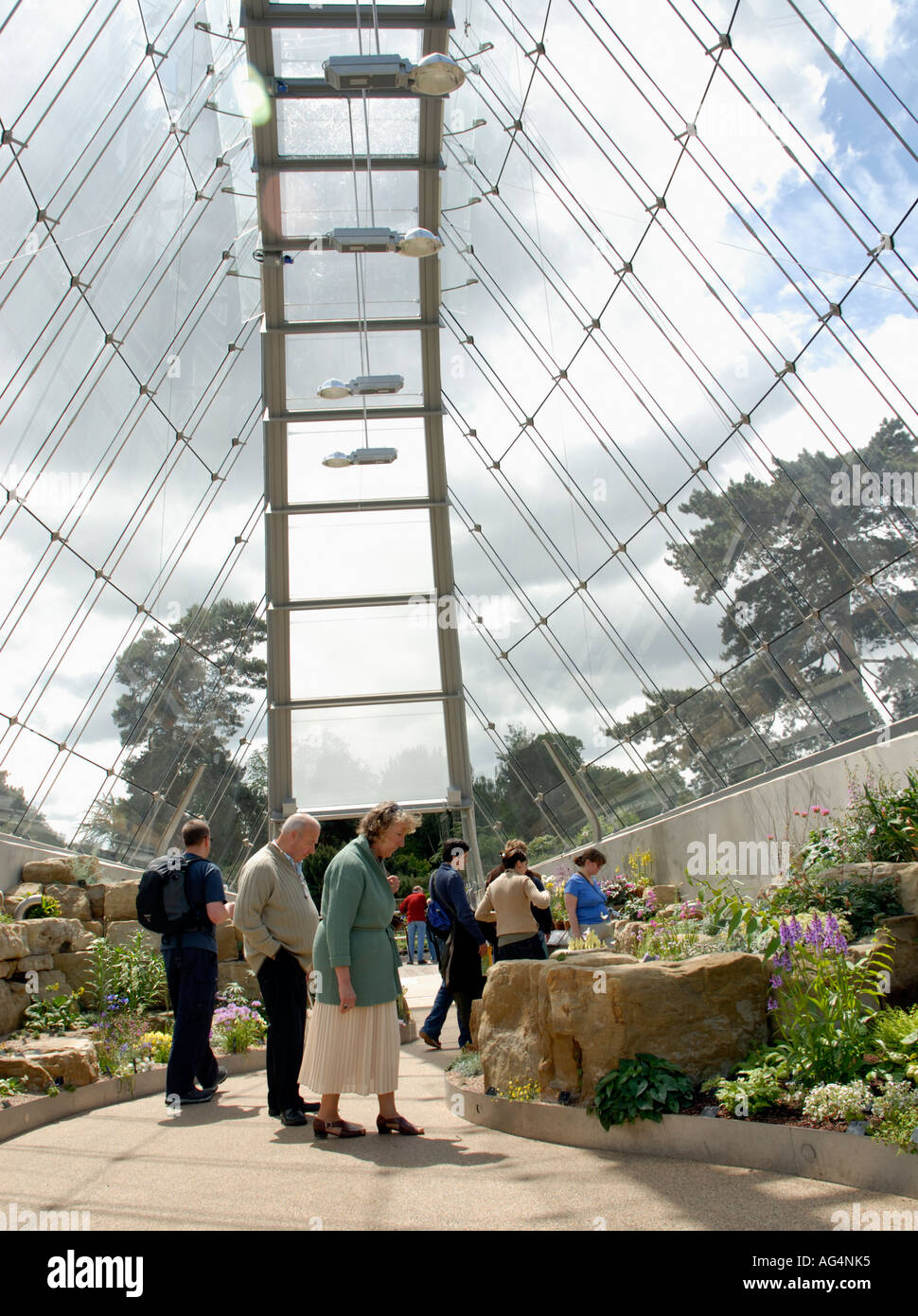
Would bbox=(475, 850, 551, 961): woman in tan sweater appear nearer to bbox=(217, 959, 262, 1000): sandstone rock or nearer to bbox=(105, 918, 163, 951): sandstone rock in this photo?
bbox=(217, 959, 262, 1000): sandstone rock

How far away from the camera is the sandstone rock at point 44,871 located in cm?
969

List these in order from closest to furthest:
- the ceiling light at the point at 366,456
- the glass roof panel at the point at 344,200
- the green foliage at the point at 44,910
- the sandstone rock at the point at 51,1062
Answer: the sandstone rock at the point at 51,1062, the green foliage at the point at 44,910, the ceiling light at the point at 366,456, the glass roof panel at the point at 344,200

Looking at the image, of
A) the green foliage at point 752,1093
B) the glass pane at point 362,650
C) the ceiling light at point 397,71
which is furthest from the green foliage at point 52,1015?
the glass pane at point 362,650

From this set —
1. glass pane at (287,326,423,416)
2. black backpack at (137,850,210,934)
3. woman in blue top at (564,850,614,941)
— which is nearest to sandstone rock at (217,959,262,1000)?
woman in blue top at (564,850,614,941)

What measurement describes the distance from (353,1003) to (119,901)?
5739 mm

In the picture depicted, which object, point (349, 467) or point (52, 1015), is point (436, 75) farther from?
point (349, 467)

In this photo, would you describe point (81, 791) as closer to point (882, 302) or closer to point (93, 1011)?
point (93, 1011)

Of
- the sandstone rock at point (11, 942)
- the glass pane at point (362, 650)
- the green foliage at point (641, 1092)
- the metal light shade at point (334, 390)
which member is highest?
the metal light shade at point (334, 390)

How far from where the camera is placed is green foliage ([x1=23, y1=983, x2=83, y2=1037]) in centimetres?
736

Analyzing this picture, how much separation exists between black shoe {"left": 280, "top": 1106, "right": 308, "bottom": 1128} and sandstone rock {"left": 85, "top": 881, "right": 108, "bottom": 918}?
5120mm

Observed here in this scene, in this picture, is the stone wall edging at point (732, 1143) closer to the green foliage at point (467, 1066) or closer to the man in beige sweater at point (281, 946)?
the green foliage at point (467, 1066)

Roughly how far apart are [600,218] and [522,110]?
173 centimetres

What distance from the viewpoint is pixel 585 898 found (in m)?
8.78

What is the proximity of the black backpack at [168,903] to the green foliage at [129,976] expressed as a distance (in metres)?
1.94
